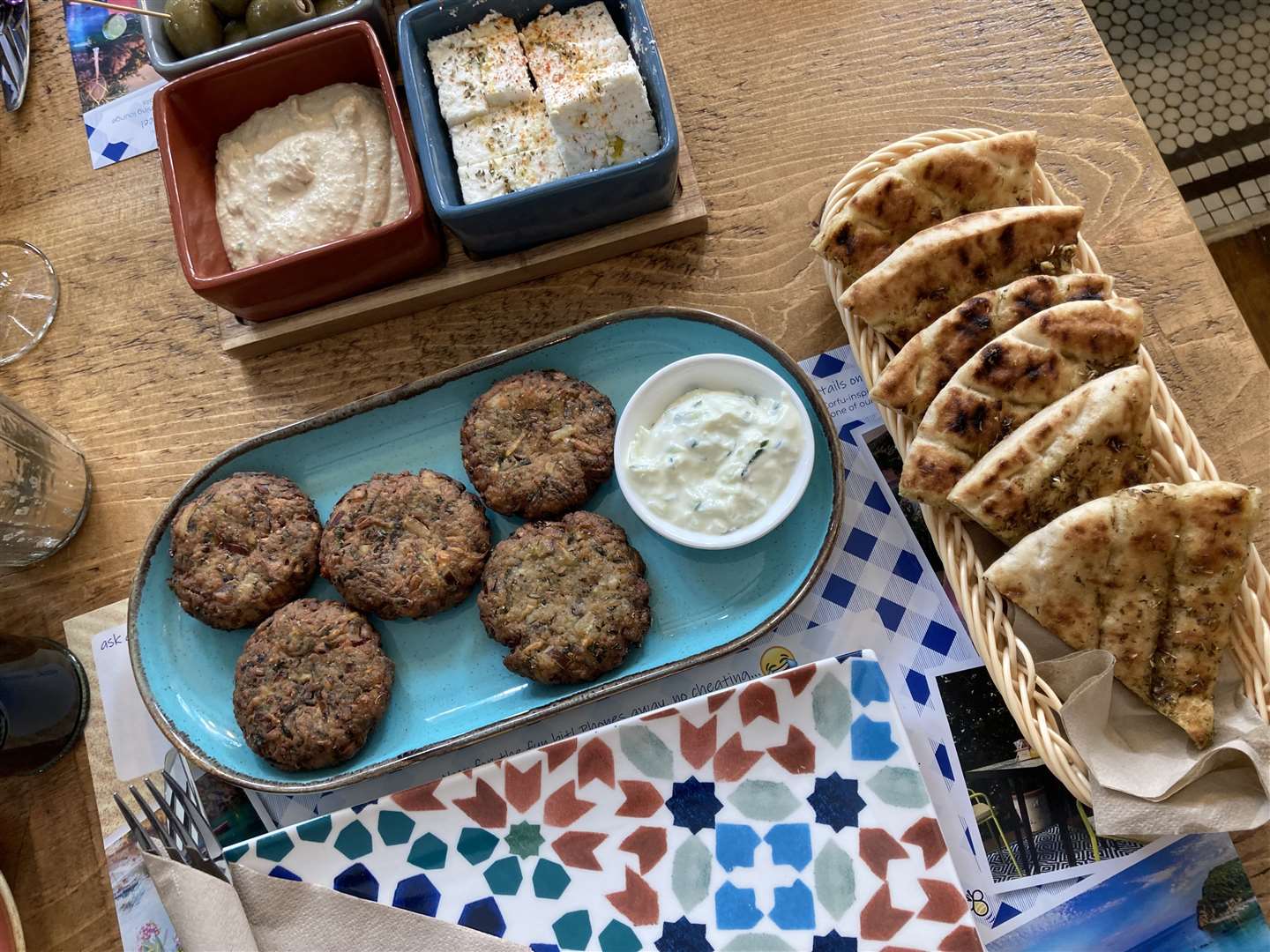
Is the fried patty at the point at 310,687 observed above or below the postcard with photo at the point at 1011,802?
above

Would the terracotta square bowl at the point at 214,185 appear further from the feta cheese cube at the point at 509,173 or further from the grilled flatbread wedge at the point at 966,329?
the grilled flatbread wedge at the point at 966,329

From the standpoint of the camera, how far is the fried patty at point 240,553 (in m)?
1.67

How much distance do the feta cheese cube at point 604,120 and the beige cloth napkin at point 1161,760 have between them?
111cm

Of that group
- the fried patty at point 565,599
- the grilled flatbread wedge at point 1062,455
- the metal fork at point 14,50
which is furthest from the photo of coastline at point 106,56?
the grilled flatbread wedge at point 1062,455

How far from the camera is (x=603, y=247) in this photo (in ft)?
6.03

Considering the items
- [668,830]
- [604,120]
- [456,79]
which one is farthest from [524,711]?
[456,79]

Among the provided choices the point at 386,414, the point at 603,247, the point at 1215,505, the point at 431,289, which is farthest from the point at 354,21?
the point at 1215,505

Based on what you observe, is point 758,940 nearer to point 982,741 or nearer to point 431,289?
point 982,741

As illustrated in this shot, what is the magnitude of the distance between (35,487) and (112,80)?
38.6 inches

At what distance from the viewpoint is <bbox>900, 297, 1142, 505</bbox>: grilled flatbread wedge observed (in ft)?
4.73

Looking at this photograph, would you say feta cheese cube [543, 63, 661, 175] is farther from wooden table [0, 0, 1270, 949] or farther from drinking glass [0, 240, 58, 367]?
drinking glass [0, 240, 58, 367]

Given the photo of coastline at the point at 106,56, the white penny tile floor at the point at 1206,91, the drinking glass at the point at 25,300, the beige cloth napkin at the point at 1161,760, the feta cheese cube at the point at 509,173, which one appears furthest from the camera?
the white penny tile floor at the point at 1206,91

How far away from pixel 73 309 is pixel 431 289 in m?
0.83

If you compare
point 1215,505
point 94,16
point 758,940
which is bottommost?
point 758,940
